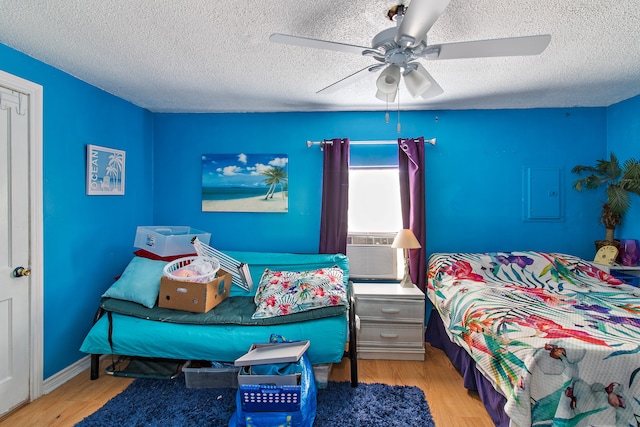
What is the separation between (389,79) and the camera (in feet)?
6.01

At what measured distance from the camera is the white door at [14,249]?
82.7 inches

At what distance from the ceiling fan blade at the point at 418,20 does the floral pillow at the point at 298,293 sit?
171 cm

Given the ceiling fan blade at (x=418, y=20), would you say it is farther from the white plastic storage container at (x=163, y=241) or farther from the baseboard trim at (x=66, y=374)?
the baseboard trim at (x=66, y=374)

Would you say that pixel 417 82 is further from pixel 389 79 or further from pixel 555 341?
pixel 555 341

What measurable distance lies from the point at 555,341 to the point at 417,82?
1.51 meters

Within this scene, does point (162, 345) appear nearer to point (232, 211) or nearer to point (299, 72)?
point (232, 211)

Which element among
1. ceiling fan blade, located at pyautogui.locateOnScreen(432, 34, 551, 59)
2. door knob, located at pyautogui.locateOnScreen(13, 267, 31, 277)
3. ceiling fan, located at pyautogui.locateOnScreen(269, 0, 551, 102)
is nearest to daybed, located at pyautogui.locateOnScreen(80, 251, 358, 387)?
door knob, located at pyautogui.locateOnScreen(13, 267, 31, 277)

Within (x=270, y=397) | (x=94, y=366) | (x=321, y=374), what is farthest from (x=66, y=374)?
(x=321, y=374)

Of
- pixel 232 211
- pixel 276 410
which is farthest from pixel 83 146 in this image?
pixel 276 410

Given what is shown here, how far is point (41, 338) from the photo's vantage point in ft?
7.65

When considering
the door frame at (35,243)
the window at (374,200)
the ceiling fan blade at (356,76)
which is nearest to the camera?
the ceiling fan blade at (356,76)

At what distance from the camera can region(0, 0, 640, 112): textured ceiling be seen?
1.71m

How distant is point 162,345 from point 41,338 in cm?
80

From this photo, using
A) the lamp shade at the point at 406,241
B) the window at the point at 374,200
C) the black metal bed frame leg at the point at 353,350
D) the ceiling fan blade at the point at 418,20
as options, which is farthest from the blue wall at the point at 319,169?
the ceiling fan blade at the point at 418,20
